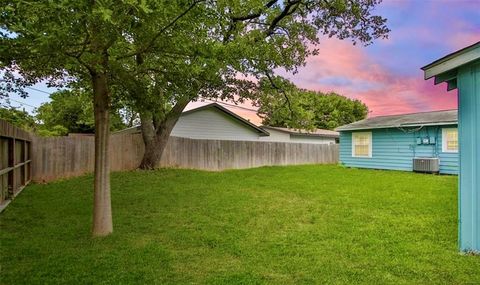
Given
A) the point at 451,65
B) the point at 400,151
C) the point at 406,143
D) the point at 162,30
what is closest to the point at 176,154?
the point at 400,151

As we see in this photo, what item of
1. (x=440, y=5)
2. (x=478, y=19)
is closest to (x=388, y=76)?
(x=440, y=5)

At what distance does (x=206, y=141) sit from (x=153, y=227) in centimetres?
1077

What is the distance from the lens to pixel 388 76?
482 inches

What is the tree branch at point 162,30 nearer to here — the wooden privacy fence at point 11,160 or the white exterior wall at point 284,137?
the wooden privacy fence at point 11,160

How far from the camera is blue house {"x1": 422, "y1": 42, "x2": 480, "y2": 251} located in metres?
4.20

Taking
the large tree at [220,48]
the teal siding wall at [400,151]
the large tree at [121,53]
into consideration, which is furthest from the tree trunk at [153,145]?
the teal siding wall at [400,151]

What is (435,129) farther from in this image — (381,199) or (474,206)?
(474,206)

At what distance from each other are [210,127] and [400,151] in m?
10.1

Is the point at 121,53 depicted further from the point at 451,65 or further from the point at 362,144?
the point at 362,144

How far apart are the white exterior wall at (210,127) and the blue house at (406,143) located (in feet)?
20.8

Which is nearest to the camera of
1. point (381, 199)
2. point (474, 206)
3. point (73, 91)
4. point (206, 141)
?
point (474, 206)

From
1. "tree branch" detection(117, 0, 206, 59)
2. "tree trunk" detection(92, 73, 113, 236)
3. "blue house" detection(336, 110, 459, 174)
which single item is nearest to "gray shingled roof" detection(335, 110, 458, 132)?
"blue house" detection(336, 110, 459, 174)

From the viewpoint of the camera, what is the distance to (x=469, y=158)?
169 inches

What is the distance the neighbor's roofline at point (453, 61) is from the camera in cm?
406
